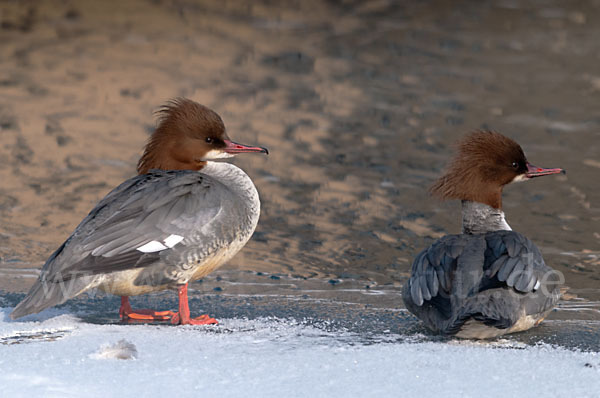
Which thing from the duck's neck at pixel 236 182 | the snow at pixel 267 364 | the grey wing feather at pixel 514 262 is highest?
the duck's neck at pixel 236 182

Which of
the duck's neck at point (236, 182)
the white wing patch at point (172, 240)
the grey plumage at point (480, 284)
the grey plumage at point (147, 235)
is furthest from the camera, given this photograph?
the duck's neck at point (236, 182)

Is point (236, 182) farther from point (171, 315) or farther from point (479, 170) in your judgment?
point (479, 170)

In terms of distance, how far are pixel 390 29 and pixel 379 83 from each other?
298 cm

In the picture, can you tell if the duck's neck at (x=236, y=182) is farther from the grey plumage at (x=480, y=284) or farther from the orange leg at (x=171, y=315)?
the grey plumage at (x=480, y=284)

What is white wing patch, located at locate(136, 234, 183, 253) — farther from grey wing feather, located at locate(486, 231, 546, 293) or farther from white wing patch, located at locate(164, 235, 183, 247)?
grey wing feather, located at locate(486, 231, 546, 293)

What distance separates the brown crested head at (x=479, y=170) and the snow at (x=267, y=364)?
0.85 m

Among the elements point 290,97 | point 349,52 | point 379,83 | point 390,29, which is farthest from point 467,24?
point 290,97

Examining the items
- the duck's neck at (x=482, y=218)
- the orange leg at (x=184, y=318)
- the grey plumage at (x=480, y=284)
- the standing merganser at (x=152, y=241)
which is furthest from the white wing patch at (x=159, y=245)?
the duck's neck at (x=482, y=218)

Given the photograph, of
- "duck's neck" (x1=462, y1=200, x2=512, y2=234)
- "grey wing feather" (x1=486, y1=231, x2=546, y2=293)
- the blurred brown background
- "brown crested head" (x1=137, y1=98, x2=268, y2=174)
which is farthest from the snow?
the blurred brown background

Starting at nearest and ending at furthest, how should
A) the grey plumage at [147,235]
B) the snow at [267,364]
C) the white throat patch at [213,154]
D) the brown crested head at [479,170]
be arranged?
the snow at [267,364], the grey plumage at [147,235], the brown crested head at [479,170], the white throat patch at [213,154]

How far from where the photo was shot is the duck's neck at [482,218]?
4.13m

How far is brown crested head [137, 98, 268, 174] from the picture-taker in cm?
414

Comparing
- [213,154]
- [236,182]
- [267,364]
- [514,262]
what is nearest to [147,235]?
[236,182]

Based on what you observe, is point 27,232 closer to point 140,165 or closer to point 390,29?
point 140,165
